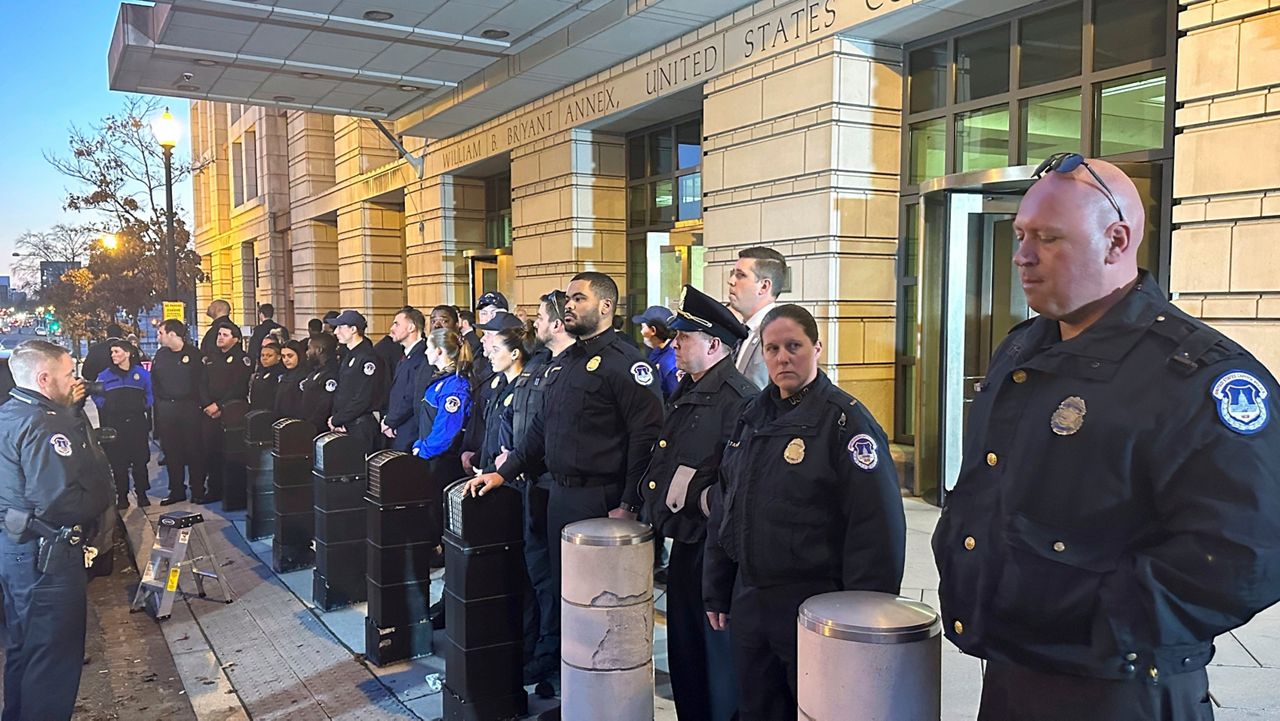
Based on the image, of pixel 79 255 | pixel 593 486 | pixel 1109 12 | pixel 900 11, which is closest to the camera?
pixel 593 486

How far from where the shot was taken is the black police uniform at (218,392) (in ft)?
35.8

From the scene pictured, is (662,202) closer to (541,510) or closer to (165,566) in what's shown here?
(165,566)

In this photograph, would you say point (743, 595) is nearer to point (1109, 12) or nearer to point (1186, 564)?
point (1186, 564)

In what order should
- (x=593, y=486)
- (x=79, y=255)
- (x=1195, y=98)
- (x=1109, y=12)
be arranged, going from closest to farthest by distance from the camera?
(x=593, y=486), (x=1195, y=98), (x=1109, y=12), (x=79, y=255)

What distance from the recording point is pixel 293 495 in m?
7.85

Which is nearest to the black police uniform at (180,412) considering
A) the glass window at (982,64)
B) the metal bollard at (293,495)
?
the metal bollard at (293,495)

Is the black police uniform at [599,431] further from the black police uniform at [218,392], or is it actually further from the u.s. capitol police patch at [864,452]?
the black police uniform at [218,392]

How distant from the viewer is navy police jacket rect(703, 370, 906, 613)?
3.11 m

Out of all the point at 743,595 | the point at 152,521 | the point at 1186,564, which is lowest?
the point at 152,521

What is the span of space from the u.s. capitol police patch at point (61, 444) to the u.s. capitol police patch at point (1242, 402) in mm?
5250

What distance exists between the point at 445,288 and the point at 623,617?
49.7 ft

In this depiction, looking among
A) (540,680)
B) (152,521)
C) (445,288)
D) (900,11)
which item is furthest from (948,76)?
(445,288)

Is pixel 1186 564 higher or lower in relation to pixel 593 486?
higher

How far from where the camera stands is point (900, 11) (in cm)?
A: 811
